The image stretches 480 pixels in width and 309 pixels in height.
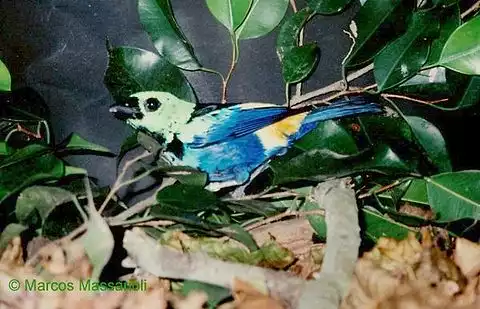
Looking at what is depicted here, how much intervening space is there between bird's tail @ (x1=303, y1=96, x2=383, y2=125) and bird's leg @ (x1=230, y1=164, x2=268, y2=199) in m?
0.10

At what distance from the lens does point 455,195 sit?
31.0 inches

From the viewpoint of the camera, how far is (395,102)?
909 millimetres

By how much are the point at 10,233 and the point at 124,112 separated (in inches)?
10.0

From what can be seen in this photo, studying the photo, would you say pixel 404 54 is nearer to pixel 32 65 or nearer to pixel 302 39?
pixel 302 39

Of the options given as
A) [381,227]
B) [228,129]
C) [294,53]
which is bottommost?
[381,227]

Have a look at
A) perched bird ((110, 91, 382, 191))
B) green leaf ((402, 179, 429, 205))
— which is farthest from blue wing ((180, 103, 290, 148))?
green leaf ((402, 179, 429, 205))

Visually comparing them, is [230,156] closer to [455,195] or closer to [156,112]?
[156,112]

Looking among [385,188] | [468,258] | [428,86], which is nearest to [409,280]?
[468,258]

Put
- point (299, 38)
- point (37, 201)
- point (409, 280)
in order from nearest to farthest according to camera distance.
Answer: point (409, 280) → point (37, 201) → point (299, 38)

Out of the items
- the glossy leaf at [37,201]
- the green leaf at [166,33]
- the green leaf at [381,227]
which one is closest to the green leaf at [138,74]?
the green leaf at [166,33]

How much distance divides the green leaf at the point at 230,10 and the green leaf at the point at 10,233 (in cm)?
41

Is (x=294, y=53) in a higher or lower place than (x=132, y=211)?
higher

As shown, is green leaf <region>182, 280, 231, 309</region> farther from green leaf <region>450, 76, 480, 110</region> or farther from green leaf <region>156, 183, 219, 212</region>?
green leaf <region>450, 76, 480, 110</region>

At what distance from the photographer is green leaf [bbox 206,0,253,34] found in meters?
0.84
